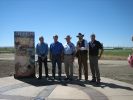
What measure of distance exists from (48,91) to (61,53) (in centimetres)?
334

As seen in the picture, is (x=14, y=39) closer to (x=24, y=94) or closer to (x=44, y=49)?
(x=44, y=49)

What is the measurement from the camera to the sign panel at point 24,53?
14172mm

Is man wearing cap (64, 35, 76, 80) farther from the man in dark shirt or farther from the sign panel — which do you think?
the sign panel

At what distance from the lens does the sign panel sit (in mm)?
14172

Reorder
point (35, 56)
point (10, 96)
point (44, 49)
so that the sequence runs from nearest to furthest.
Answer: point (10, 96)
point (44, 49)
point (35, 56)

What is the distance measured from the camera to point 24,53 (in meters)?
14.3

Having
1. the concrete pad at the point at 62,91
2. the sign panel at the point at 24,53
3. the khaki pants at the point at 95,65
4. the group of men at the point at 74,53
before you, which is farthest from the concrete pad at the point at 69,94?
the sign panel at the point at 24,53

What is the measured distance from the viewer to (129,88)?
36.6ft

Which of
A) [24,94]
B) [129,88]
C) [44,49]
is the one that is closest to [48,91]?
[24,94]

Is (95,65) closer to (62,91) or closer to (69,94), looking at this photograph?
(62,91)

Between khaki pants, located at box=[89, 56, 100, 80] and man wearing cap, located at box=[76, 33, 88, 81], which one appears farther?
man wearing cap, located at box=[76, 33, 88, 81]

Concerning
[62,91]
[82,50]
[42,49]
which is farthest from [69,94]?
[42,49]

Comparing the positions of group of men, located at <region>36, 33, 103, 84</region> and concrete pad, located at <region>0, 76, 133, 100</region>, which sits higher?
group of men, located at <region>36, 33, 103, 84</region>

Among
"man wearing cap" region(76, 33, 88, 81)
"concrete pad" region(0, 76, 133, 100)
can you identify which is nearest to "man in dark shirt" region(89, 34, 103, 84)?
"man wearing cap" region(76, 33, 88, 81)
